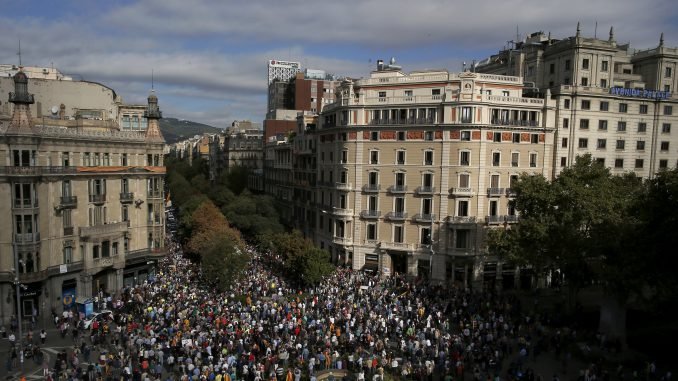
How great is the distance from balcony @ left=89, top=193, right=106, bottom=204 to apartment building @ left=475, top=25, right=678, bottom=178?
49.7 m

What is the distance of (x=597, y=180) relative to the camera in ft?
141

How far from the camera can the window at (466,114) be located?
5197 centimetres

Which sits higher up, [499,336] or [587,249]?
[587,249]

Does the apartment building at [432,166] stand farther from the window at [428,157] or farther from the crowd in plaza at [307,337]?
the crowd in plaza at [307,337]

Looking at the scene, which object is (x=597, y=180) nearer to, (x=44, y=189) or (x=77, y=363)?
(x=77, y=363)

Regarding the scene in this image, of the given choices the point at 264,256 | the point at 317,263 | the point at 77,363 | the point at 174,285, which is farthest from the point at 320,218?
the point at 77,363

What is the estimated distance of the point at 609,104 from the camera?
5881cm

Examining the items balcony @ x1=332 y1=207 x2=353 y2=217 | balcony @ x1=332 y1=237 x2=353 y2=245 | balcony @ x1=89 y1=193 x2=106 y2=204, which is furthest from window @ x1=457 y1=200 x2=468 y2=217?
balcony @ x1=89 y1=193 x2=106 y2=204

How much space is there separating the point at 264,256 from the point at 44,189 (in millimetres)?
27605

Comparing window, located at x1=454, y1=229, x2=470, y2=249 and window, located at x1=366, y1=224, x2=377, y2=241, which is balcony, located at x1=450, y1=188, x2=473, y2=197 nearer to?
window, located at x1=454, y1=229, x2=470, y2=249

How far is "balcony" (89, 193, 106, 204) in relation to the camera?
1883 inches

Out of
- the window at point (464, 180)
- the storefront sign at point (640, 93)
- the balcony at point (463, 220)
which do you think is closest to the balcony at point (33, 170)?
the balcony at point (463, 220)

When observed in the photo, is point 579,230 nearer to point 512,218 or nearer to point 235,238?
point 512,218

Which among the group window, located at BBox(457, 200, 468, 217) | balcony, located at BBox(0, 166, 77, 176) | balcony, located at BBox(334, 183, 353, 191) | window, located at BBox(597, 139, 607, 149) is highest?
window, located at BBox(597, 139, 607, 149)
